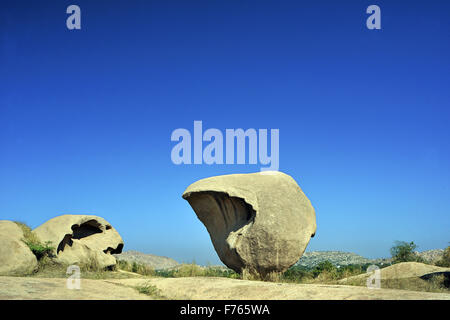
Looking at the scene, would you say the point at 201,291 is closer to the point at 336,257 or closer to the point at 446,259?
the point at 446,259

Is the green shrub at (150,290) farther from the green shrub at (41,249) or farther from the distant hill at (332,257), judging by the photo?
the distant hill at (332,257)

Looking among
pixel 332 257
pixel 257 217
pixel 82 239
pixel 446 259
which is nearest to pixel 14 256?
pixel 82 239

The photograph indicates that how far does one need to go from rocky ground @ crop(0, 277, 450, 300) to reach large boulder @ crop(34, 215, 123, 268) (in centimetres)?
642

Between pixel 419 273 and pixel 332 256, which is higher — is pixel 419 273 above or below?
above

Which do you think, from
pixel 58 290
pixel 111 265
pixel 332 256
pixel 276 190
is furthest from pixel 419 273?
pixel 332 256

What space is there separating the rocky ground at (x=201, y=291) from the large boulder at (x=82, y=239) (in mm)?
6416

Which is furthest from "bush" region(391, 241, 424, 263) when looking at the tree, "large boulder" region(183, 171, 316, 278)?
"large boulder" region(183, 171, 316, 278)

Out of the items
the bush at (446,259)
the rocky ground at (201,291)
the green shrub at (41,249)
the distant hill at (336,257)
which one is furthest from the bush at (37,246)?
the distant hill at (336,257)

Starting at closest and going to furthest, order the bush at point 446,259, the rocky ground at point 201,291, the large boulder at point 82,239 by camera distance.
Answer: the rocky ground at point 201,291, the large boulder at point 82,239, the bush at point 446,259

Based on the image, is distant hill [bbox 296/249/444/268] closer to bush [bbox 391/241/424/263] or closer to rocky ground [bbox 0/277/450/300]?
bush [bbox 391/241/424/263]

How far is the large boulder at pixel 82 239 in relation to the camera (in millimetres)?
16578

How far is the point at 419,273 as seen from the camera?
17.5m
